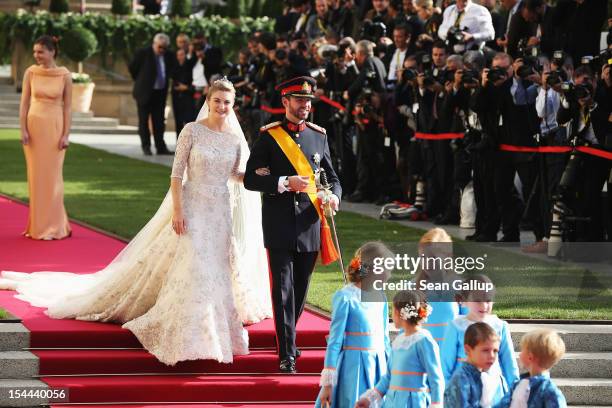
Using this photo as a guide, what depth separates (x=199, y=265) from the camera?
34.0ft

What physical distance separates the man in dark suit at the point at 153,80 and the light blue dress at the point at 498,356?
1764 cm

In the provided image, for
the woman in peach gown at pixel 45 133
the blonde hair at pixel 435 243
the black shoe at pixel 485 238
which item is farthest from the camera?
the woman in peach gown at pixel 45 133

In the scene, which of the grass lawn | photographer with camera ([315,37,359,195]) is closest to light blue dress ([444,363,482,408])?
the grass lawn

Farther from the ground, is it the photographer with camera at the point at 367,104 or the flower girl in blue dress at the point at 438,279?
the flower girl in blue dress at the point at 438,279

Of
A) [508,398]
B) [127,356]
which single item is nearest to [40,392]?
[127,356]

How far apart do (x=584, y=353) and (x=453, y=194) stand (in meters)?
5.85

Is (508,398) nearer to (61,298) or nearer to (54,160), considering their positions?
(61,298)

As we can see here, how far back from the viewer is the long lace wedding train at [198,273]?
10.2 meters

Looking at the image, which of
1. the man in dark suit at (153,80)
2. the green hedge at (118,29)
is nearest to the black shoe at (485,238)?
the man in dark suit at (153,80)

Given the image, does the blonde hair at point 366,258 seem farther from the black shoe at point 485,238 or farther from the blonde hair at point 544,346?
the black shoe at point 485,238

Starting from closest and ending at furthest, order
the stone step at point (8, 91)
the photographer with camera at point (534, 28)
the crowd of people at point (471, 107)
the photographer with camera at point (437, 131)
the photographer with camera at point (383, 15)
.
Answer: the crowd of people at point (471, 107) < the photographer with camera at point (534, 28) < the photographer with camera at point (437, 131) < the photographer with camera at point (383, 15) < the stone step at point (8, 91)

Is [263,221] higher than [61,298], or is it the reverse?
[263,221]

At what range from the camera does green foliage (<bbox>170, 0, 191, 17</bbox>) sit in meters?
34.7

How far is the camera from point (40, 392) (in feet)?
32.6
